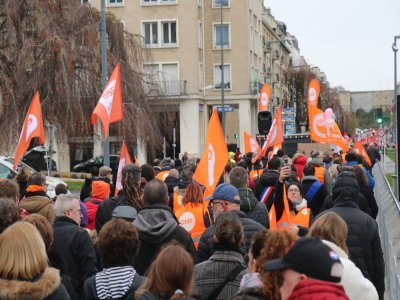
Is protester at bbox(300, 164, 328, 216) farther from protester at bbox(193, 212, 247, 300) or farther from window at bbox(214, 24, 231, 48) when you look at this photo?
window at bbox(214, 24, 231, 48)

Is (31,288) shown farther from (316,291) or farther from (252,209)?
(252,209)

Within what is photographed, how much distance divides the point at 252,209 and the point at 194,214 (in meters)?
0.81

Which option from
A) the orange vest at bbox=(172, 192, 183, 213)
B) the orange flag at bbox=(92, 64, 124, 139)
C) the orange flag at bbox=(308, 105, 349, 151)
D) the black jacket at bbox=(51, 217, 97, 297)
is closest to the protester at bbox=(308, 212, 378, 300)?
the black jacket at bbox=(51, 217, 97, 297)

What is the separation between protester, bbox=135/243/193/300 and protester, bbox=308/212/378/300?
969 mm

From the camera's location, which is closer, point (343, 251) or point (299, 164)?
point (343, 251)

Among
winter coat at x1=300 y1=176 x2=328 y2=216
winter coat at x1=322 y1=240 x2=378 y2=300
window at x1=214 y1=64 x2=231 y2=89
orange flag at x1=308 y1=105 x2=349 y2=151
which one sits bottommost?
winter coat at x1=300 y1=176 x2=328 y2=216

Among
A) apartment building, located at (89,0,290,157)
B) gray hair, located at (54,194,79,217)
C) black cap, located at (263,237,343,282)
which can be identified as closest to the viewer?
black cap, located at (263,237,343,282)

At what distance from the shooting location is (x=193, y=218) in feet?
29.9

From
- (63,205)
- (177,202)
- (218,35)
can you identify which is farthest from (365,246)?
(218,35)

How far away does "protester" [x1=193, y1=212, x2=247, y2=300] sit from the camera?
5594 mm

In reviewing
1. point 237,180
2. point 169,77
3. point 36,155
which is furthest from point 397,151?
point 169,77

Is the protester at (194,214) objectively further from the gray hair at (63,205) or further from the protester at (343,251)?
the protester at (343,251)

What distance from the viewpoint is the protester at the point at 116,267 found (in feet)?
17.9

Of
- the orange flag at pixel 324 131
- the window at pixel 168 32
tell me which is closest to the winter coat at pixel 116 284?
the orange flag at pixel 324 131
